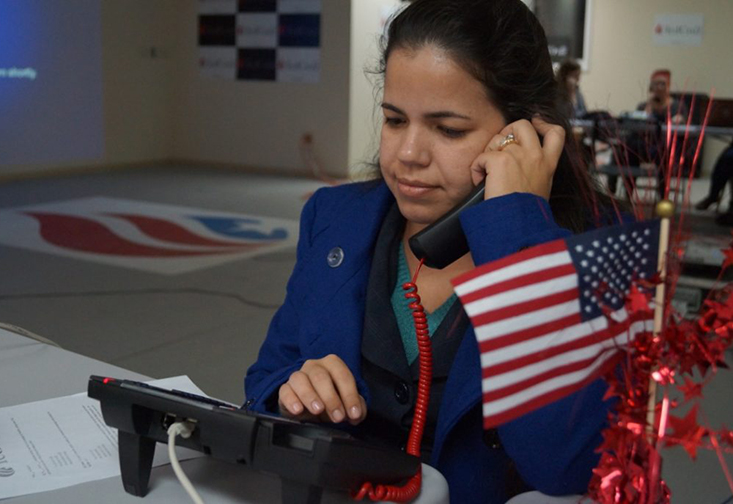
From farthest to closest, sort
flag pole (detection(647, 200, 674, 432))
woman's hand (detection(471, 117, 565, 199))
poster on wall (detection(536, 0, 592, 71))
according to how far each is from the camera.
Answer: poster on wall (detection(536, 0, 592, 71)) → woman's hand (detection(471, 117, 565, 199)) → flag pole (detection(647, 200, 674, 432))

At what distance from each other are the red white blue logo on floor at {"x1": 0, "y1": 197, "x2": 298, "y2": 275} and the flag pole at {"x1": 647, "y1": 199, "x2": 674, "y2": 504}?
3.85 metres

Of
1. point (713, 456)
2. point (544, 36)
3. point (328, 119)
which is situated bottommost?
point (713, 456)

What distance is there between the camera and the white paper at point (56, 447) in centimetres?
78

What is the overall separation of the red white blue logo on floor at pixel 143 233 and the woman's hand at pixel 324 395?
134 inches

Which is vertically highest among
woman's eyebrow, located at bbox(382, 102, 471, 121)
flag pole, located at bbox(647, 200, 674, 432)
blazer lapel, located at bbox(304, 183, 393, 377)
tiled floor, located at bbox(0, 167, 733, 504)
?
woman's eyebrow, located at bbox(382, 102, 471, 121)

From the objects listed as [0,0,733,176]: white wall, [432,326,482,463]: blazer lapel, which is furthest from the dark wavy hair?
[0,0,733,176]: white wall

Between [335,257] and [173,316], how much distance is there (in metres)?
2.47

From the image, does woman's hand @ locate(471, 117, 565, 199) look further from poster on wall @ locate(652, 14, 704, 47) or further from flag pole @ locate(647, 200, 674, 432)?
poster on wall @ locate(652, 14, 704, 47)

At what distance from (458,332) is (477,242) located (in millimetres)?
264

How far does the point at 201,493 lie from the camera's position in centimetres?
75

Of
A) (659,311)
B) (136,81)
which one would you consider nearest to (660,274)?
(659,311)

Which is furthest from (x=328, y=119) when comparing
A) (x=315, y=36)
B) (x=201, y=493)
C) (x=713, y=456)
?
(x=201, y=493)

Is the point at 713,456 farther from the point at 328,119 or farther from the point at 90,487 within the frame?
the point at 328,119

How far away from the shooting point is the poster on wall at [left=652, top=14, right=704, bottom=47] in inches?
357
